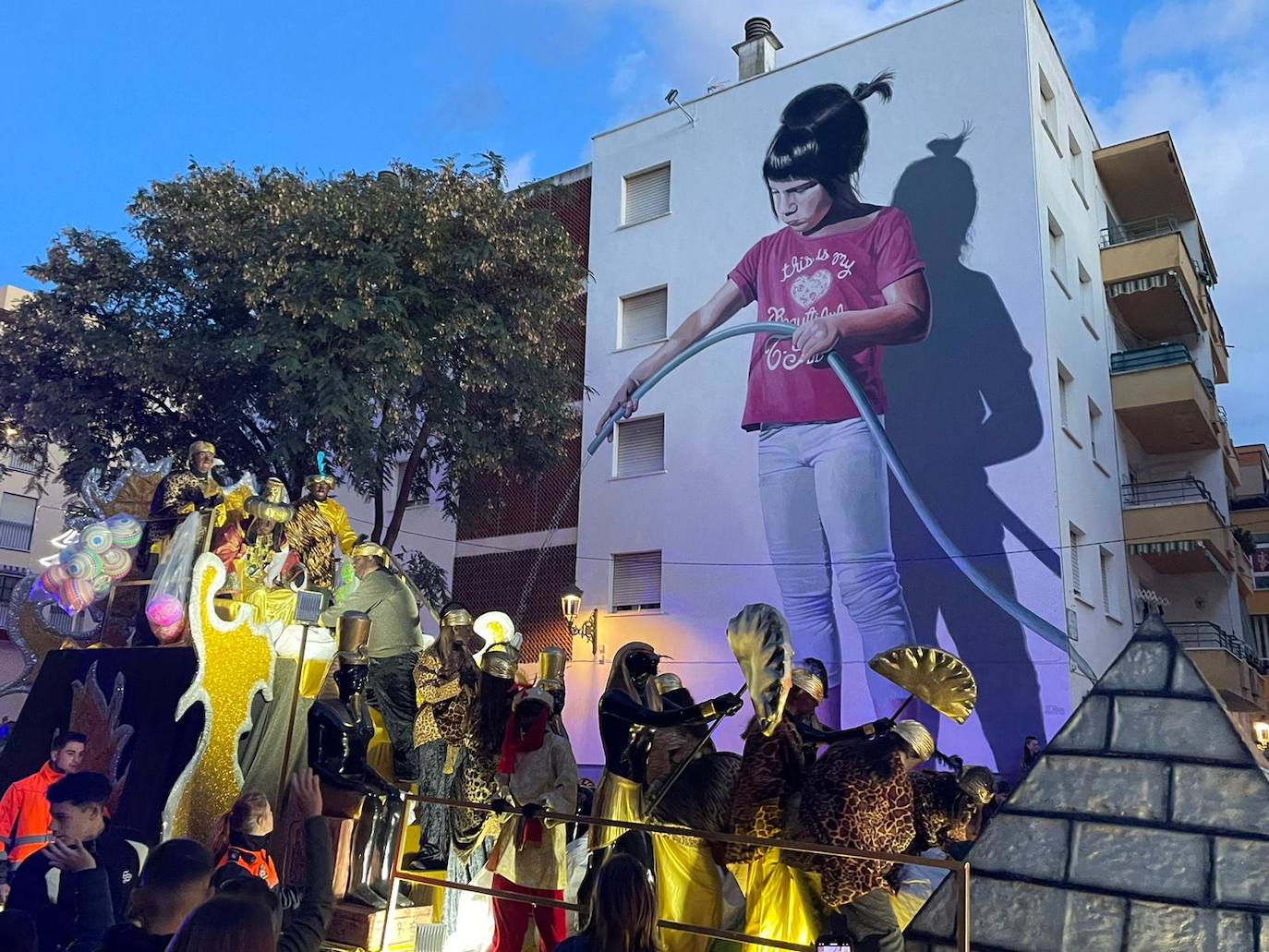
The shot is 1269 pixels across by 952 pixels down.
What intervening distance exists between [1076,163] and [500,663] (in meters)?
16.9

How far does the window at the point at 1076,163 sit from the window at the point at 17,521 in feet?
85.6

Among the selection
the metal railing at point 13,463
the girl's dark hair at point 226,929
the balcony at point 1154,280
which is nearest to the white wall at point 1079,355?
the balcony at point 1154,280

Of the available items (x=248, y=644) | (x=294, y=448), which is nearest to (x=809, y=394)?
(x=294, y=448)

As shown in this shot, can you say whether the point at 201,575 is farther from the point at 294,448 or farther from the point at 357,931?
the point at 294,448

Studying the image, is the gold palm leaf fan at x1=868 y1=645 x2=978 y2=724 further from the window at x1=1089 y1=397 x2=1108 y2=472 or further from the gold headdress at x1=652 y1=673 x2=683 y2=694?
the window at x1=1089 y1=397 x2=1108 y2=472

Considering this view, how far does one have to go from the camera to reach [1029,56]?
53.4 feet

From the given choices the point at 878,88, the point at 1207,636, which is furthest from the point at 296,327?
the point at 1207,636

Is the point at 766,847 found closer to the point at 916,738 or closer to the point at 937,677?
the point at 916,738

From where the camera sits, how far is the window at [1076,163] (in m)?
18.3

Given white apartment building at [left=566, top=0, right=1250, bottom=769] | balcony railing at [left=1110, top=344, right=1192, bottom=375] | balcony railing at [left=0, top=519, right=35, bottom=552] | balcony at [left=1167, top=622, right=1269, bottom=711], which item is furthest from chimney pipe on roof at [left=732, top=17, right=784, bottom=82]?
balcony railing at [left=0, top=519, right=35, bottom=552]

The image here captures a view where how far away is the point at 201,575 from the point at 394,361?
6.36 m

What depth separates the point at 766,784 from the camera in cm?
460

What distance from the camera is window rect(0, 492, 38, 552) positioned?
86.4ft

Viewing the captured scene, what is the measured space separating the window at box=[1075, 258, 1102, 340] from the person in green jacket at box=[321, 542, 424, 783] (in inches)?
534
